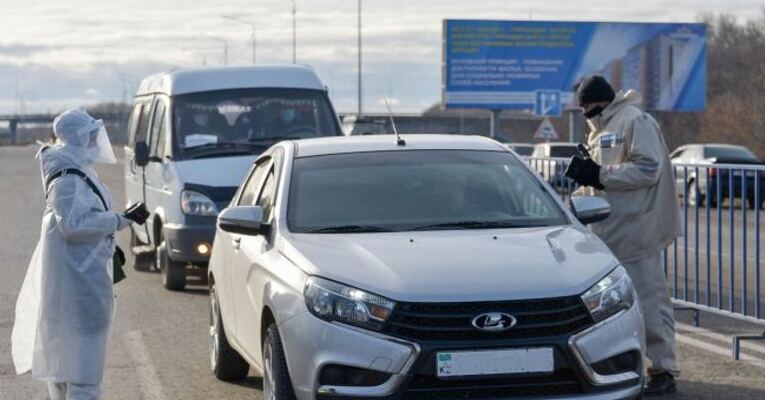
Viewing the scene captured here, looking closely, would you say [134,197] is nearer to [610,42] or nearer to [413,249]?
[413,249]

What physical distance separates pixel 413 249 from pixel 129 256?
43.6 feet

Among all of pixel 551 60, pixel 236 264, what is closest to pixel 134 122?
pixel 236 264

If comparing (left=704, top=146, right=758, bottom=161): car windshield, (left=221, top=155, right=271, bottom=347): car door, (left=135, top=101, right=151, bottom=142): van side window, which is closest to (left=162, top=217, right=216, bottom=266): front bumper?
(left=135, top=101, right=151, bottom=142): van side window

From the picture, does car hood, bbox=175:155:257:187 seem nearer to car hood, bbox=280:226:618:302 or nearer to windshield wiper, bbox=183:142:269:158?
windshield wiper, bbox=183:142:269:158

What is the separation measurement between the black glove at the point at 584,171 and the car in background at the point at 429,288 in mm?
621

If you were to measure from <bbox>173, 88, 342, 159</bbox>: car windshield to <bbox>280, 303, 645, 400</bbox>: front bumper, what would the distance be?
847cm

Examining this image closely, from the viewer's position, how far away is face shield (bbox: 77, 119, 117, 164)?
7273 mm

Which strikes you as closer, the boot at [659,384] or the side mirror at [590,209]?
the side mirror at [590,209]

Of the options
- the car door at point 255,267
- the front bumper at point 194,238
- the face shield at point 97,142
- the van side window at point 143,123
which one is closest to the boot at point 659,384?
the car door at point 255,267

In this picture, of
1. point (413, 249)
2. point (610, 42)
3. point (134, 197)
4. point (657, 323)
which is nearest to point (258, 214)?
point (413, 249)

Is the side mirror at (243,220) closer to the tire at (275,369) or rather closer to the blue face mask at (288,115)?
the tire at (275,369)

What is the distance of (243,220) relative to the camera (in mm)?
7750

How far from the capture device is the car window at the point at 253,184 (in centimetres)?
884

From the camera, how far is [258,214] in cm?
782
